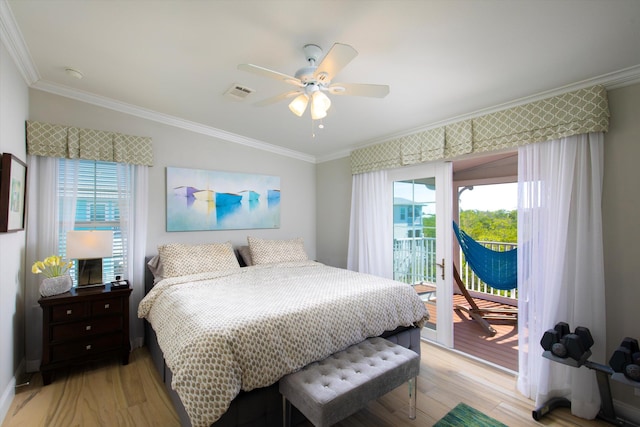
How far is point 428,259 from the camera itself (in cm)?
336

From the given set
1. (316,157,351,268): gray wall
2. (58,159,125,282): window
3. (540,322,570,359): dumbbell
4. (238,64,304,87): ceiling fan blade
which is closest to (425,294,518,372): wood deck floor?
(540,322,570,359): dumbbell

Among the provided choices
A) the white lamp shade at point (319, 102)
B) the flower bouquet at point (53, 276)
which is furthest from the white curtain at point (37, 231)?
the white lamp shade at point (319, 102)

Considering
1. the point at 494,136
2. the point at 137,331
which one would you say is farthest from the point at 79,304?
the point at 494,136

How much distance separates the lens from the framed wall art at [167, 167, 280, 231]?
339 centimetres

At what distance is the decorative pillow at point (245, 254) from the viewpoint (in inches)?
141

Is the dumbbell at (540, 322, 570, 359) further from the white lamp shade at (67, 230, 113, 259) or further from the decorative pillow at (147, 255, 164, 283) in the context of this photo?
the white lamp shade at (67, 230, 113, 259)

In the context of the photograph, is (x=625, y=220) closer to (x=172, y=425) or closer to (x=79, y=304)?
(x=172, y=425)

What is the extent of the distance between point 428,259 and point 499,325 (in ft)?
4.88

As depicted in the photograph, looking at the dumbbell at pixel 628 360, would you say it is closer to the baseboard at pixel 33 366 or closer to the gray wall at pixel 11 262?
the gray wall at pixel 11 262

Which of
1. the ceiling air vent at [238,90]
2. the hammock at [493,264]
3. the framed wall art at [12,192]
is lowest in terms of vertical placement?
the hammock at [493,264]

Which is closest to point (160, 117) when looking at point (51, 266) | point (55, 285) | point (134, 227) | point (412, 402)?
point (134, 227)

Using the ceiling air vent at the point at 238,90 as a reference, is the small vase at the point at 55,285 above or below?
below

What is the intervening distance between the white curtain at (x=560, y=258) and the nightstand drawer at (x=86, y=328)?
11.8 feet

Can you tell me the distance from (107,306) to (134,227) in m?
0.85
